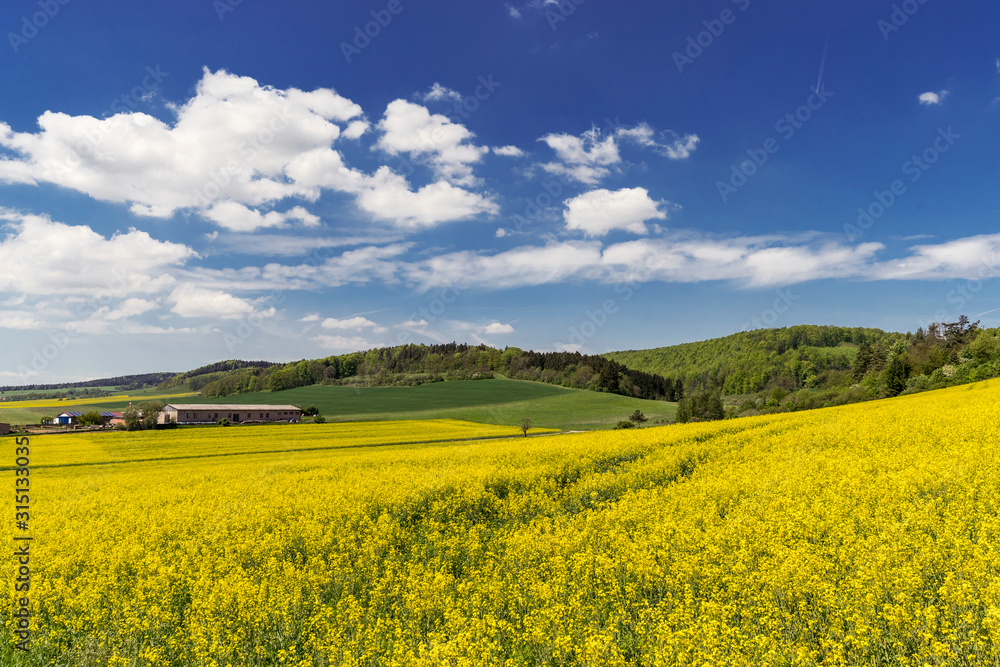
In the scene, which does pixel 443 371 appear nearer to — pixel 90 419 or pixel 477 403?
pixel 477 403

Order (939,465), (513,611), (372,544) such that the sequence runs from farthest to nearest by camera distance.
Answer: (939,465) → (372,544) → (513,611)

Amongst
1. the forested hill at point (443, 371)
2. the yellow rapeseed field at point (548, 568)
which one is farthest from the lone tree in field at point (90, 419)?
the yellow rapeseed field at point (548, 568)

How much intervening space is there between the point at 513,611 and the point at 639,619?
2022 mm

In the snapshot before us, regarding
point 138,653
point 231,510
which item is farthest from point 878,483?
point 231,510

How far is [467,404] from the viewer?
314ft

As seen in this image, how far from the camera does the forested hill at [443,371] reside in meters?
124

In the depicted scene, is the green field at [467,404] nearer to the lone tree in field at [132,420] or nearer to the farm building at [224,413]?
the farm building at [224,413]

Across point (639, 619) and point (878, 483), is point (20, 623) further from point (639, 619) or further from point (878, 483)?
point (878, 483)

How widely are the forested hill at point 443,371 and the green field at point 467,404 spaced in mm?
9944

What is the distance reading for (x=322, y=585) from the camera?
31.1 feet

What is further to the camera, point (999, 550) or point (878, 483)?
point (878, 483)

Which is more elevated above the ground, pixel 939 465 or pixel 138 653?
pixel 939 465

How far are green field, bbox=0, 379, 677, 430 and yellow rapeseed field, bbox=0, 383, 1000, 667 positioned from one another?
199ft

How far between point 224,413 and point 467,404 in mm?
43523
